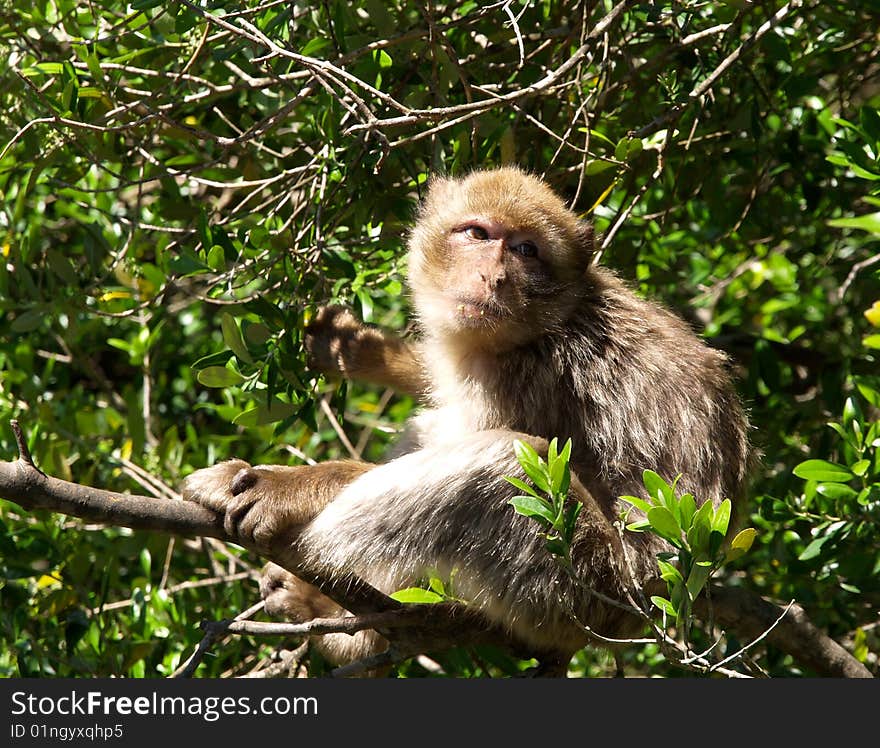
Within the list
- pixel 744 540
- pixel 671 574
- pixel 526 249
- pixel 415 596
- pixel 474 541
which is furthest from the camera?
pixel 526 249

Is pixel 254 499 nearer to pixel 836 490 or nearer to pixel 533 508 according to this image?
pixel 533 508

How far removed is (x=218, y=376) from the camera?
4.76 metres

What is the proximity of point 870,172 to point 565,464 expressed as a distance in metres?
2.15

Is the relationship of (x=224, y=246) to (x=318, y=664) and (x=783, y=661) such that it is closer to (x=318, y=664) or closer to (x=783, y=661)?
(x=318, y=664)

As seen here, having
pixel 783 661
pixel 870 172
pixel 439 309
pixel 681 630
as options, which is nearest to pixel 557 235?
pixel 439 309

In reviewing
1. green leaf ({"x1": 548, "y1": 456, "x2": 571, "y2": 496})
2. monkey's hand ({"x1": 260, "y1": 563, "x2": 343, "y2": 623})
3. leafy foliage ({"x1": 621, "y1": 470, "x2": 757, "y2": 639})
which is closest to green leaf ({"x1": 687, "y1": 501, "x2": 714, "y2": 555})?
leafy foliage ({"x1": 621, "y1": 470, "x2": 757, "y2": 639})

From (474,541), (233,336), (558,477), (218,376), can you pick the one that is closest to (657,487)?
(558,477)

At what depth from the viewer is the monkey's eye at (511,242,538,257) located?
17.2 feet

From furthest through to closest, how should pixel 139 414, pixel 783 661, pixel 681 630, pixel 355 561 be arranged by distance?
pixel 139 414
pixel 783 661
pixel 355 561
pixel 681 630

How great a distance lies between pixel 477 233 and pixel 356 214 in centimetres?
59

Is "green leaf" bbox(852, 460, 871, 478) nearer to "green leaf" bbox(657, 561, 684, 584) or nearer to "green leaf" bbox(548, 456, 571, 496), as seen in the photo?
"green leaf" bbox(657, 561, 684, 584)

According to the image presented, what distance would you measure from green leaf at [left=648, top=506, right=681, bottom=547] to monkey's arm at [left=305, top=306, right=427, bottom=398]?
261cm

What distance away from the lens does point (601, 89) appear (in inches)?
213

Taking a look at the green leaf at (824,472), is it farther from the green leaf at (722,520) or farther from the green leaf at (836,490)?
the green leaf at (722,520)
